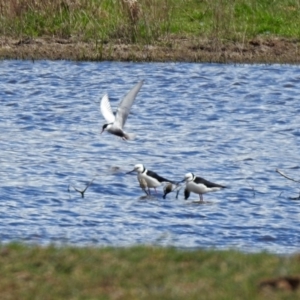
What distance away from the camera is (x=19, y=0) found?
22.8 metres

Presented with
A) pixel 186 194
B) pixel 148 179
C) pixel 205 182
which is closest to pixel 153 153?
pixel 148 179

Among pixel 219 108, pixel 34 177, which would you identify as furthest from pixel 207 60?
pixel 34 177

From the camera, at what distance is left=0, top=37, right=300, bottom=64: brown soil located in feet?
72.6

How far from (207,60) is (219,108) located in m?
3.03

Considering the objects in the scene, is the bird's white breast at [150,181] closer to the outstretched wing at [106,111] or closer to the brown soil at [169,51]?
the outstretched wing at [106,111]

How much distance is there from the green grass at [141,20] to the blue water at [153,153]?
83 cm

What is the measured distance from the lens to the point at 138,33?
22375 mm

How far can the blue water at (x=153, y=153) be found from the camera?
35.9 feet

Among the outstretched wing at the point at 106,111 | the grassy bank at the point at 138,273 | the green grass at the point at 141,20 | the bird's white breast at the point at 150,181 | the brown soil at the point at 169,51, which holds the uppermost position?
the grassy bank at the point at 138,273

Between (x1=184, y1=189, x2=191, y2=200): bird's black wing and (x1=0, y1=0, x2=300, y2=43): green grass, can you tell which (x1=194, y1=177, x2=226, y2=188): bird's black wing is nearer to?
(x1=184, y1=189, x2=191, y2=200): bird's black wing

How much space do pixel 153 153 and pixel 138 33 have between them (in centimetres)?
727

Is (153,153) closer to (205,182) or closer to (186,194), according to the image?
(186,194)

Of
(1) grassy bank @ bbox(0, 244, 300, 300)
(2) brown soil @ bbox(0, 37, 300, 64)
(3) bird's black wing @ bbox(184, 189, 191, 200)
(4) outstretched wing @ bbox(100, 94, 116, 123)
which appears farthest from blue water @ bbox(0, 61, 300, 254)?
(1) grassy bank @ bbox(0, 244, 300, 300)

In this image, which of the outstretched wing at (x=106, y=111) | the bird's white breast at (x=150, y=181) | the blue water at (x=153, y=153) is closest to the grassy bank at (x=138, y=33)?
the blue water at (x=153, y=153)
